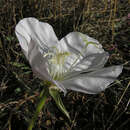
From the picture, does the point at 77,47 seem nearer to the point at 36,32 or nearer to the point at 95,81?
the point at 36,32

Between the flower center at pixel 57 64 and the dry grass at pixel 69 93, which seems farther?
the dry grass at pixel 69 93

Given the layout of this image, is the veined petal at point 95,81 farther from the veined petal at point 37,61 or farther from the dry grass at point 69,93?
the dry grass at point 69,93

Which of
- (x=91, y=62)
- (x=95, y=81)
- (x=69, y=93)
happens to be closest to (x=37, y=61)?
(x=95, y=81)

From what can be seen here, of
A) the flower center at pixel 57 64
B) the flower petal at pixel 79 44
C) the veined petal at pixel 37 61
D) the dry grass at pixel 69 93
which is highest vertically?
the veined petal at pixel 37 61

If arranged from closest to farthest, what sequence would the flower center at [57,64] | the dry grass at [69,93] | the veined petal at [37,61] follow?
1. the veined petal at [37,61]
2. the flower center at [57,64]
3. the dry grass at [69,93]

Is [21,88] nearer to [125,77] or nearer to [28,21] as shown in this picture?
[28,21]

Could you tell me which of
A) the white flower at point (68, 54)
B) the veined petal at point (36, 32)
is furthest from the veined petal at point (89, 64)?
the veined petal at point (36, 32)

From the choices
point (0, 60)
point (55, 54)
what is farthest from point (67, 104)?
point (0, 60)
